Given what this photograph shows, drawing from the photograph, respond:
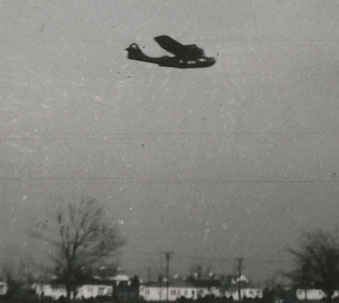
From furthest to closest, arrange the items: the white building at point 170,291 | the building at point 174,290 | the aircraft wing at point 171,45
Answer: the white building at point 170,291, the building at point 174,290, the aircraft wing at point 171,45

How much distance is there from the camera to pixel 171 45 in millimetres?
34031

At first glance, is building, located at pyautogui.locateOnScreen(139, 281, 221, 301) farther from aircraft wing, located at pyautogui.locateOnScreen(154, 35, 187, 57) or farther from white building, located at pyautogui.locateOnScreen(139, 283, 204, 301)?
aircraft wing, located at pyautogui.locateOnScreen(154, 35, 187, 57)

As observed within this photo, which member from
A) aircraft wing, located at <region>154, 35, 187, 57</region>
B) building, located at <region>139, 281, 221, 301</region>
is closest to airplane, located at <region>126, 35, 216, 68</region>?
aircraft wing, located at <region>154, 35, 187, 57</region>

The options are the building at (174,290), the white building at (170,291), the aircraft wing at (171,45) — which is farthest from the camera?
the white building at (170,291)

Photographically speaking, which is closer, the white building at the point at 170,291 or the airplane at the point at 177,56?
the airplane at the point at 177,56

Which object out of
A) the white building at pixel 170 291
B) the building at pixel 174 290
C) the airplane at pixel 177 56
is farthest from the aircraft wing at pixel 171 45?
the white building at pixel 170 291

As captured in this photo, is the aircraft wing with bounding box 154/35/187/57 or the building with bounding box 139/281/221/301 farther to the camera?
the building with bounding box 139/281/221/301

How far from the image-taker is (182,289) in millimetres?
141000

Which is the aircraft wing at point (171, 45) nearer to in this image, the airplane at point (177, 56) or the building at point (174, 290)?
the airplane at point (177, 56)

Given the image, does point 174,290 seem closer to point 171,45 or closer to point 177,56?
point 177,56

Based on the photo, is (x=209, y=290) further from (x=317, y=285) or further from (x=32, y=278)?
(x=317, y=285)

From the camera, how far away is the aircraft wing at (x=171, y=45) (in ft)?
111

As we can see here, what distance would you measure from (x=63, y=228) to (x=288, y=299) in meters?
33.2

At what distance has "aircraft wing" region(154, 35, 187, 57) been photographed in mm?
33700
